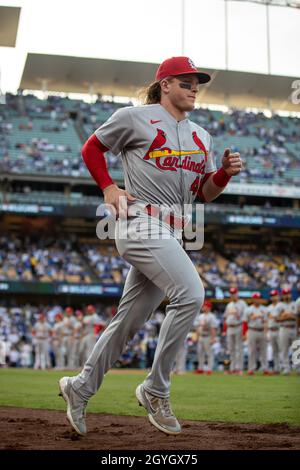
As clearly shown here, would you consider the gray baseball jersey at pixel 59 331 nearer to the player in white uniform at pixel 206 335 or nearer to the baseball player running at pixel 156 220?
the player in white uniform at pixel 206 335

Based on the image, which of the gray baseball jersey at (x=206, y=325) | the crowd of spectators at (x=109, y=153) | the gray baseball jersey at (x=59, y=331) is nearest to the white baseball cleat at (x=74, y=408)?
the gray baseball jersey at (x=206, y=325)

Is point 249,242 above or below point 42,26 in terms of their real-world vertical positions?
below

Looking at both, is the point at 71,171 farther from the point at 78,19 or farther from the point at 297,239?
the point at 297,239

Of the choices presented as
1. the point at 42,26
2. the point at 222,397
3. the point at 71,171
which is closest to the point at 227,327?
the point at 222,397

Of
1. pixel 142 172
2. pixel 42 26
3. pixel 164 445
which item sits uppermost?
pixel 42 26

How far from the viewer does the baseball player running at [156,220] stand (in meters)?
4.50

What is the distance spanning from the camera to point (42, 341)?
23.3 meters

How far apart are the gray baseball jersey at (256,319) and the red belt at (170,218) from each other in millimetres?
14048

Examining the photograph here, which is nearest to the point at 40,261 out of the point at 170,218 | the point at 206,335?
the point at 206,335

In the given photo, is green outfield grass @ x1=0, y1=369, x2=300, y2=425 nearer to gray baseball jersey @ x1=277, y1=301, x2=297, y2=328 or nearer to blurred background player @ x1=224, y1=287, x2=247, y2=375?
gray baseball jersey @ x1=277, y1=301, x2=297, y2=328

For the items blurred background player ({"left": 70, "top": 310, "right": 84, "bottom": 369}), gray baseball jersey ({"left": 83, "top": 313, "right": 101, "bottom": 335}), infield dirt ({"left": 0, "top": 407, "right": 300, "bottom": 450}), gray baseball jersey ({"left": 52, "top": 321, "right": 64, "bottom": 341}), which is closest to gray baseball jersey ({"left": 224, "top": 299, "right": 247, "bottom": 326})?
gray baseball jersey ({"left": 83, "top": 313, "right": 101, "bottom": 335})

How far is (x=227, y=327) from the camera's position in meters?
18.8

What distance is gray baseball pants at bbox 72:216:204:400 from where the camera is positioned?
446cm
